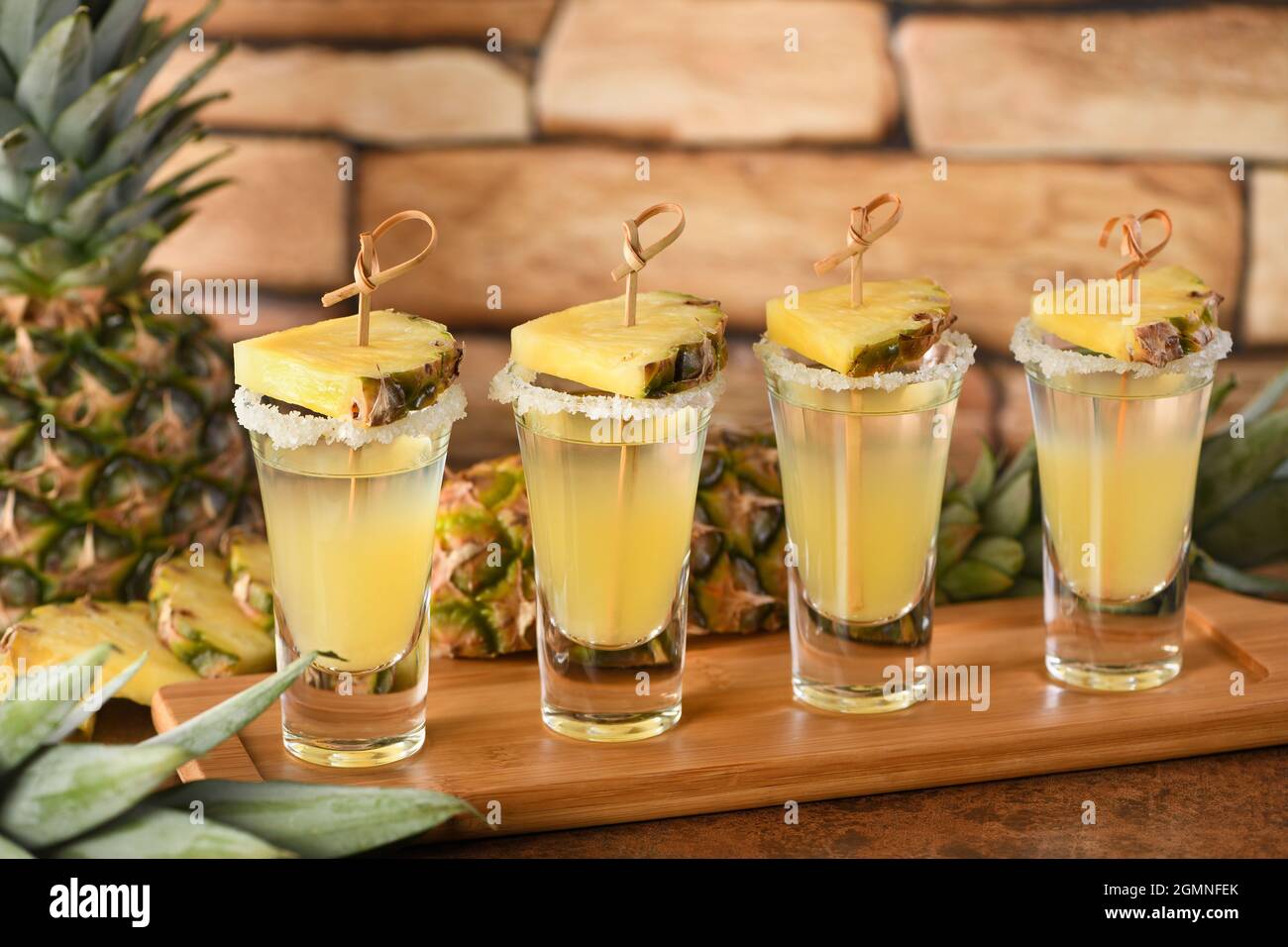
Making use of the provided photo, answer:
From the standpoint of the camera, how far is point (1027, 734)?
3.99ft

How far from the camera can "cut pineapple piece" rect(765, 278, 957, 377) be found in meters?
1.17

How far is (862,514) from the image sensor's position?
123 centimetres

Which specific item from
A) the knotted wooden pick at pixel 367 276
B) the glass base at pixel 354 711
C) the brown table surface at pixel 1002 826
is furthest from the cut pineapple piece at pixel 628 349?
the brown table surface at pixel 1002 826

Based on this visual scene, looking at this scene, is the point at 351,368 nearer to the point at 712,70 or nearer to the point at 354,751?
the point at 354,751

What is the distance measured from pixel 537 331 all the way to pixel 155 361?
21.5 inches

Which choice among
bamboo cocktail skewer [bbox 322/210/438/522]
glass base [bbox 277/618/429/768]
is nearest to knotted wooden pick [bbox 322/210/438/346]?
bamboo cocktail skewer [bbox 322/210/438/522]

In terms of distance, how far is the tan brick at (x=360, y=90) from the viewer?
5.98 ft

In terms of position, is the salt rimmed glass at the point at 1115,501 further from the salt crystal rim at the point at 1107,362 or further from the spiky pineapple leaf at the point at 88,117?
the spiky pineapple leaf at the point at 88,117

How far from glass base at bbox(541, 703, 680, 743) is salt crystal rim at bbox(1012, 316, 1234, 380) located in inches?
16.8

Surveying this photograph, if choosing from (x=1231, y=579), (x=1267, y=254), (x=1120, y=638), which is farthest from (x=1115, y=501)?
(x=1267, y=254)

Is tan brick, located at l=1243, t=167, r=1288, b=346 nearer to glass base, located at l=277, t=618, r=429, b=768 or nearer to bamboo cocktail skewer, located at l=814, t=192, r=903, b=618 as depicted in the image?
bamboo cocktail skewer, located at l=814, t=192, r=903, b=618

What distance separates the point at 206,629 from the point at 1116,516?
2.68 feet
